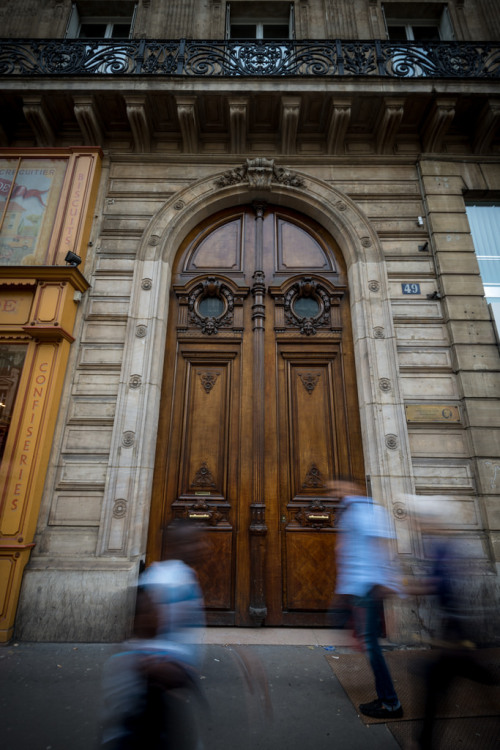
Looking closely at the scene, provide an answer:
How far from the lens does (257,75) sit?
5910 millimetres

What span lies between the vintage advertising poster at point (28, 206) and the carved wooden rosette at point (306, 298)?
3.67 m

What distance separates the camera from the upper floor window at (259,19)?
25.1ft

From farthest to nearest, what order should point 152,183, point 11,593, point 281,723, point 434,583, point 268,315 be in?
point 152,183 → point 268,315 → point 11,593 → point 281,723 → point 434,583

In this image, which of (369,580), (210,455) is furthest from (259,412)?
(369,580)

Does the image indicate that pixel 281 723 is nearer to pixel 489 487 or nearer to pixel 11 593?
pixel 11 593

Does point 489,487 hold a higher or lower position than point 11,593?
higher

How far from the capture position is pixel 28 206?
5828mm

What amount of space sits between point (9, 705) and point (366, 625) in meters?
2.83

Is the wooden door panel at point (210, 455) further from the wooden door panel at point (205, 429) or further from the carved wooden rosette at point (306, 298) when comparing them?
the carved wooden rosette at point (306, 298)

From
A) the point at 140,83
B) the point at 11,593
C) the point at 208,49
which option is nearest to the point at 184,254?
the point at 140,83

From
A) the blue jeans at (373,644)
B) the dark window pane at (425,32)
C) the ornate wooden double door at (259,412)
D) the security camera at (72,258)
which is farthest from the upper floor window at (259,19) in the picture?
the blue jeans at (373,644)

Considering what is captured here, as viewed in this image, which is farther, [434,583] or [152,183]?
[152,183]

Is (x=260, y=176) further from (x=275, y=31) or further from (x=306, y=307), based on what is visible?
(x=275, y=31)

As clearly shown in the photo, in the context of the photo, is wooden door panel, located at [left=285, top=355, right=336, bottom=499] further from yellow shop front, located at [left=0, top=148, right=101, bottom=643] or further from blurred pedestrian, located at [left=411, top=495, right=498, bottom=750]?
yellow shop front, located at [left=0, top=148, right=101, bottom=643]
